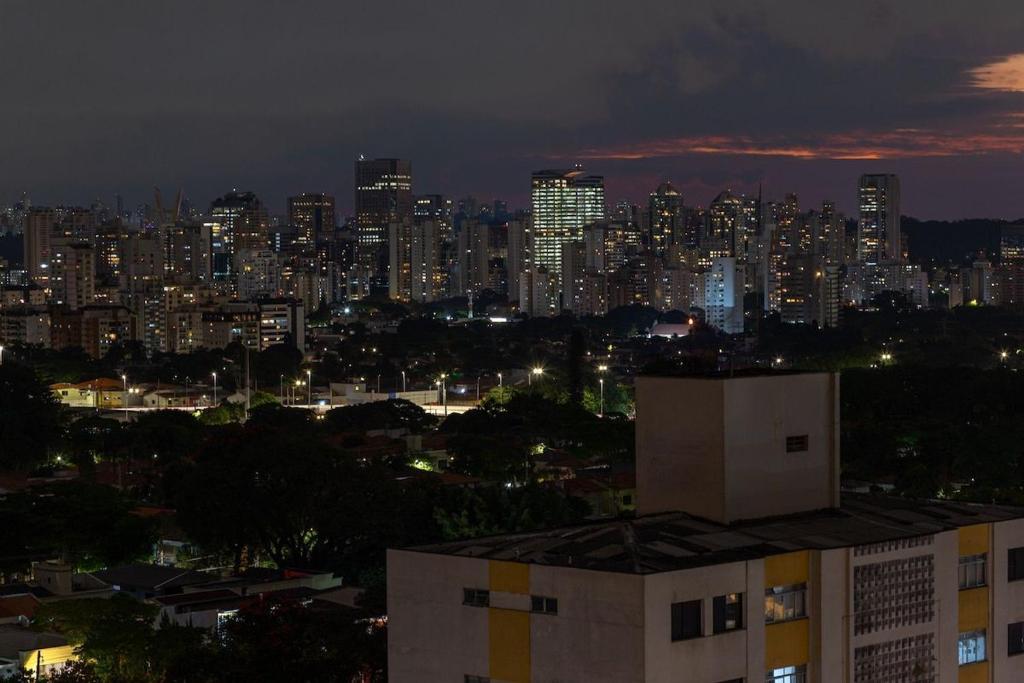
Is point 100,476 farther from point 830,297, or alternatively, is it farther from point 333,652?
point 830,297

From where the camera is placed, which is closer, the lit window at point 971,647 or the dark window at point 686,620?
the dark window at point 686,620

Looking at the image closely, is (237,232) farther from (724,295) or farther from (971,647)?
(971,647)

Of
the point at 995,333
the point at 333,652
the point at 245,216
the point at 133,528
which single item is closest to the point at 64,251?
the point at 245,216

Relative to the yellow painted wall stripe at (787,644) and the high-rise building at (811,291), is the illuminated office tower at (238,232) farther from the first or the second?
the yellow painted wall stripe at (787,644)

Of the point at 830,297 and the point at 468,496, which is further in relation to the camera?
the point at 830,297

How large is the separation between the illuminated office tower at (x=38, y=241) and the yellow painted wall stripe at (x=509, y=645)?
88.9 m

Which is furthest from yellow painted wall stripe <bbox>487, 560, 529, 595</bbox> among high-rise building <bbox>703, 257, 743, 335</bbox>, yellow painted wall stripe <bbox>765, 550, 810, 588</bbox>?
high-rise building <bbox>703, 257, 743, 335</bbox>

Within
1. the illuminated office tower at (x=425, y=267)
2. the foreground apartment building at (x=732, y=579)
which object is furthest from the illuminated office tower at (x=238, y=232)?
the foreground apartment building at (x=732, y=579)

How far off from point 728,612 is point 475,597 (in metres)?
1.05

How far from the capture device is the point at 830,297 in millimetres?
86812

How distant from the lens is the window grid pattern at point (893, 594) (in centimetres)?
852

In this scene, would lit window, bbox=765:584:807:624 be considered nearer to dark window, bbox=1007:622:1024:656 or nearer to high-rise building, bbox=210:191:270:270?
dark window, bbox=1007:622:1024:656

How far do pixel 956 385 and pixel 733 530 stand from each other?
93.1 feet

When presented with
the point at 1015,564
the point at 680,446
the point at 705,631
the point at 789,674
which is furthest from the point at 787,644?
the point at 1015,564
